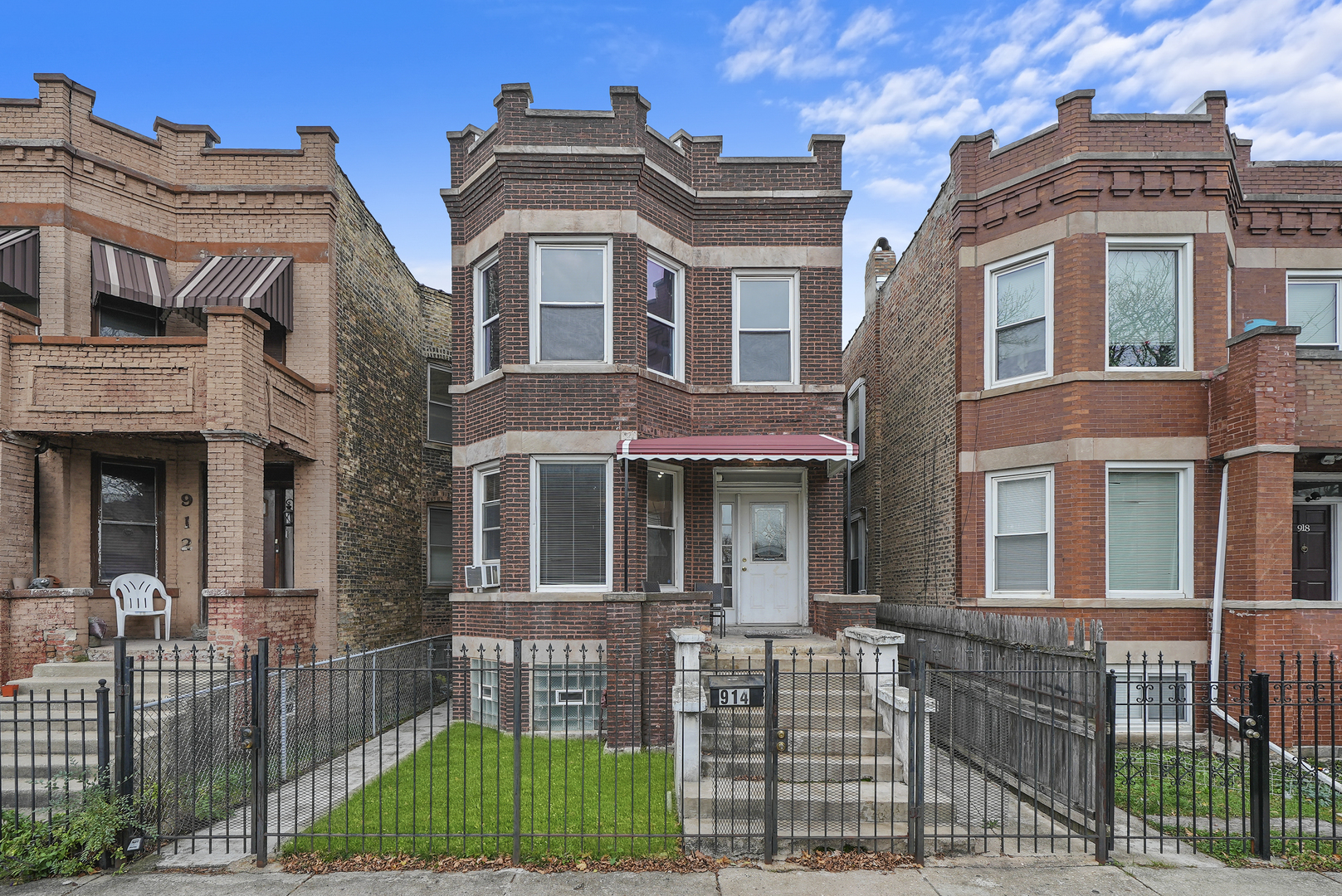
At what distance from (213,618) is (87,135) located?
24.4 feet

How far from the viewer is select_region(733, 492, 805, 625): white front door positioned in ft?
39.5

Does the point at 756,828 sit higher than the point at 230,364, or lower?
lower

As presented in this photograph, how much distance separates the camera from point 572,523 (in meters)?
11.0

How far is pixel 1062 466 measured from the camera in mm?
10812

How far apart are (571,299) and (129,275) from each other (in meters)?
6.58

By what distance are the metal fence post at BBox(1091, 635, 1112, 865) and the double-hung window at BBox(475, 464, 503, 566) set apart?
26.4ft

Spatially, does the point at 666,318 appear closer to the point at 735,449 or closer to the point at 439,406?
the point at 735,449

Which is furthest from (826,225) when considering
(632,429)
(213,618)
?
(213,618)

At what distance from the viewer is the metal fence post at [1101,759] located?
644 centimetres

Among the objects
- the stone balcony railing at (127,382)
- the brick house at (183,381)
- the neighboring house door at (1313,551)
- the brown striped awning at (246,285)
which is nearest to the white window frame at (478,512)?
the brick house at (183,381)

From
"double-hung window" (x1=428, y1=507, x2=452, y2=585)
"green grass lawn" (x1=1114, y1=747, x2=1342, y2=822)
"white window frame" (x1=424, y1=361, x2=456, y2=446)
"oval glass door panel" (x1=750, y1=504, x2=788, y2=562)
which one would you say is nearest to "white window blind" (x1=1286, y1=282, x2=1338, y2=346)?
"green grass lawn" (x1=1114, y1=747, x2=1342, y2=822)

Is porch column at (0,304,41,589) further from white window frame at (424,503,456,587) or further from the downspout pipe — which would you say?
the downspout pipe

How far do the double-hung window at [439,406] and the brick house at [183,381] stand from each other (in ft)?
9.61

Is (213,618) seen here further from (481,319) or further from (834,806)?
(834,806)
